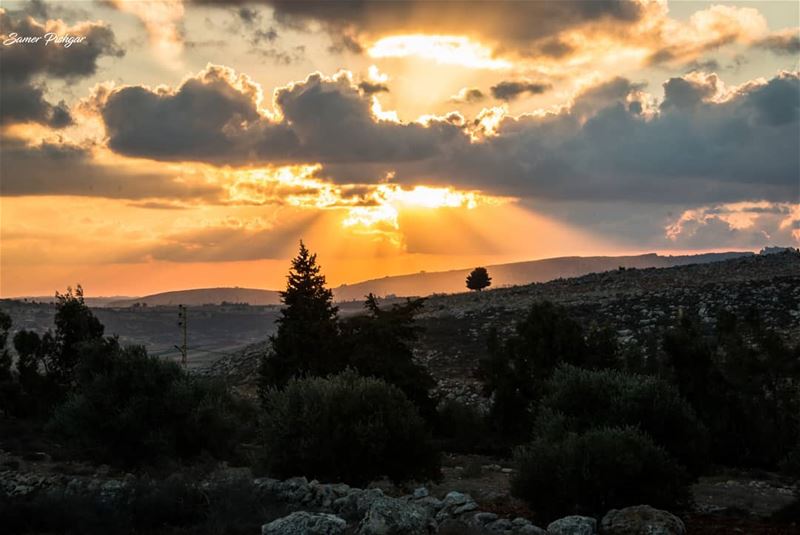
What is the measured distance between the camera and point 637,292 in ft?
214

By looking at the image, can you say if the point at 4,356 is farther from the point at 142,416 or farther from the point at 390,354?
the point at 390,354

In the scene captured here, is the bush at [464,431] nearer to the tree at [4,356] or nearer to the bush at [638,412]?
the bush at [638,412]

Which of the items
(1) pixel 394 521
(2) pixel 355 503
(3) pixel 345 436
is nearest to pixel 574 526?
(1) pixel 394 521

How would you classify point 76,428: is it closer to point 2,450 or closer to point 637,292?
point 2,450

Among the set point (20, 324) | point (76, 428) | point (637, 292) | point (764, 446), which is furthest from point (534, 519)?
point (20, 324)

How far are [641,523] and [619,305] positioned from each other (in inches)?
1819

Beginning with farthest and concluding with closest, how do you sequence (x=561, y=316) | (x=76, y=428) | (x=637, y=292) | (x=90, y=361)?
(x=637, y=292)
(x=561, y=316)
(x=90, y=361)
(x=76, y=428)

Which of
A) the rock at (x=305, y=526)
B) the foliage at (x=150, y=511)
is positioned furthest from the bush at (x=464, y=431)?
the rock at (x=305, y=526)

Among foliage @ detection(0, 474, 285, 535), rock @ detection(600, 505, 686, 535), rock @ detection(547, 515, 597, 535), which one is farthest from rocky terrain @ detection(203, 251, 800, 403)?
rock @ detection(547, 515, 597, 535)

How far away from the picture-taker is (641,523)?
57.5 ft

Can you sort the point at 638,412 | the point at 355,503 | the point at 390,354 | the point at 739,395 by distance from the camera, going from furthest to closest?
the point at 390,354
the point at 739,395
the point at 638,412
the point at 355,503

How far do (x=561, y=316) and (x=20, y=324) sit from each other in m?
162

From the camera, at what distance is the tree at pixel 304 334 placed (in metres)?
39.3

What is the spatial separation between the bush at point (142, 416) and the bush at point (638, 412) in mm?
14084
